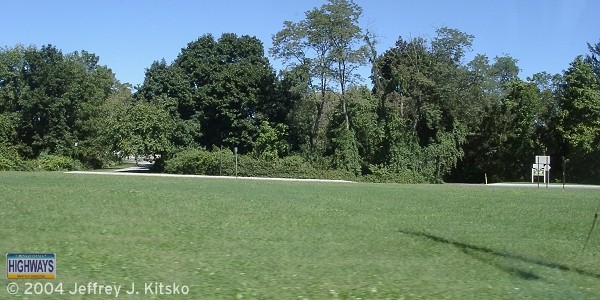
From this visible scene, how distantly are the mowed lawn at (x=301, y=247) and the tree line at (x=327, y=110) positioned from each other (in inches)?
1665

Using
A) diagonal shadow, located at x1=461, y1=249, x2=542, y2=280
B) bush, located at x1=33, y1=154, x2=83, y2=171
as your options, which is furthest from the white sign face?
bush, located at x1=33, y1=154, x2=83, y2=171

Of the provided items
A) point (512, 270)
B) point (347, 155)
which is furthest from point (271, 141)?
point (512, 270)

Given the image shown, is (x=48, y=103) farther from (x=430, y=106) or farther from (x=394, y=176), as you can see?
(x=430, y=106)

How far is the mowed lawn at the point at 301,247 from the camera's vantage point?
9.47m

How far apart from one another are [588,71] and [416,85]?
19.4 meters

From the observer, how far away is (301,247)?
13.4 meters

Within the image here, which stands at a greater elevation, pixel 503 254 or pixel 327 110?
pixel 327 110

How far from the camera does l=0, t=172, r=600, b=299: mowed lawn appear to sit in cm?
947

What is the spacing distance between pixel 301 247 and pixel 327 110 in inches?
2279

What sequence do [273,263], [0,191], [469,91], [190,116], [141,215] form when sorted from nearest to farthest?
[273,263] → [141,215] → [0,191] → [469,91] → [190,116]

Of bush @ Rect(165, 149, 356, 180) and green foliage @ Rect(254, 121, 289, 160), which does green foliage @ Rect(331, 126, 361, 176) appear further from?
green foliage @ Rect(254, 121, 289, 160)

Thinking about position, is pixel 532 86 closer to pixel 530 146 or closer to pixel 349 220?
pixel 530 146

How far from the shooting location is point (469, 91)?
63.9 metres

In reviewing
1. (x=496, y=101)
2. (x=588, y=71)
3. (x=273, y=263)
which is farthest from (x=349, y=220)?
(x=588, y=71)
